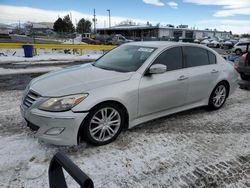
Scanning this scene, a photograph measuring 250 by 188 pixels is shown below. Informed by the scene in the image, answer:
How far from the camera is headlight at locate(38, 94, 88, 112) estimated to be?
3.41 m

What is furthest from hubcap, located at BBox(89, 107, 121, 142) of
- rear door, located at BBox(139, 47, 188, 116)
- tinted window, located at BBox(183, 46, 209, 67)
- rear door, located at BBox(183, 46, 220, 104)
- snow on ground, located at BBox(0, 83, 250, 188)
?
tinted window, located at BBox(183, 46, 209, 67)

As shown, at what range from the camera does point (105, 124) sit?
3754 mm

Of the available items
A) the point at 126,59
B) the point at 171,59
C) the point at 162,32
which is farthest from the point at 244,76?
the point at 162,32

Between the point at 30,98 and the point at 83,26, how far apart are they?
88167 mm

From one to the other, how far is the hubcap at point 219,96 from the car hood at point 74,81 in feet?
7.83

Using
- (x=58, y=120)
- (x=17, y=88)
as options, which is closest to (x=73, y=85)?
(x=58, y=120)

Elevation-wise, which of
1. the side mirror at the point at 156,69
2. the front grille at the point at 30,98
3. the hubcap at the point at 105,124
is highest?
the side mirror at the point at 156,69

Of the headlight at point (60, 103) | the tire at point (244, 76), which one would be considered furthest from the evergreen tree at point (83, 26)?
the headlight at point (60, 103)

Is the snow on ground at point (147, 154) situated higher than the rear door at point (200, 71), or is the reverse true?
the rear door at point (200, 71)

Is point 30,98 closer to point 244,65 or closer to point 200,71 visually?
point 200,71

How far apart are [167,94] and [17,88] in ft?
15.7

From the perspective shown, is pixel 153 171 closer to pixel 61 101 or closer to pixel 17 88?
pixel 61 101

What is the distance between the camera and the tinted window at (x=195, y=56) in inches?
193

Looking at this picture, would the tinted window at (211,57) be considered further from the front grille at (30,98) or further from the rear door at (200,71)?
the front grille at (30,98)
